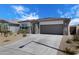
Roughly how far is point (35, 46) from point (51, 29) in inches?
27.6

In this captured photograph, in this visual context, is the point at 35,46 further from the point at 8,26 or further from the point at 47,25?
the point at 8,26

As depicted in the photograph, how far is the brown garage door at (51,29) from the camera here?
6.49m

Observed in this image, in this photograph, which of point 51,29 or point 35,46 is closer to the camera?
point 35,46

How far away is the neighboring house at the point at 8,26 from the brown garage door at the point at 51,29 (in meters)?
0.75

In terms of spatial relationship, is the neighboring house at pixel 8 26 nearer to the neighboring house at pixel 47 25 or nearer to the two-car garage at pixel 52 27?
the neighboring house at pixel 47 25

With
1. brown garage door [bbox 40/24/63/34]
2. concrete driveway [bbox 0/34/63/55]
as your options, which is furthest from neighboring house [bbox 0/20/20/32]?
brown garage door [bbox 40/24/63/34]

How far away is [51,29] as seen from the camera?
6.55m

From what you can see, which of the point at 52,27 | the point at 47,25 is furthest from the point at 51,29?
the point at 47,25

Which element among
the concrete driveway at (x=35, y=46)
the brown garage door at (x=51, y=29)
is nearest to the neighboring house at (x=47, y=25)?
the brown garage door at (x=51, y=29)

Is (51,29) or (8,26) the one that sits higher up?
(8,26)

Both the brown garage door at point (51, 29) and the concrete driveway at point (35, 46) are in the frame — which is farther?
the brown garage door at point (51, 29)
